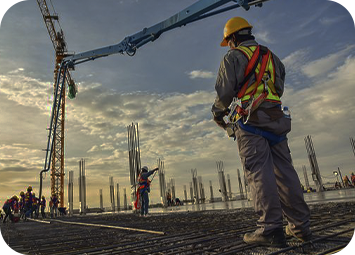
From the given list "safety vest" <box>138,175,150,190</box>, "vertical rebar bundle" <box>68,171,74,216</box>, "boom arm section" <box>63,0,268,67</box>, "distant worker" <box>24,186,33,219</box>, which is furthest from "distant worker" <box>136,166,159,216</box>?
"vertical rebar bundle" <box>68,171,74,216</box>

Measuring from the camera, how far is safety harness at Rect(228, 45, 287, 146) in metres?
2.16

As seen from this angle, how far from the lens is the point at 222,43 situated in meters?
2.67

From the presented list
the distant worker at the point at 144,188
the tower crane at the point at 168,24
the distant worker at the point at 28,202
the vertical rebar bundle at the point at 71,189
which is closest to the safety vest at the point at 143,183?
the distant worker at the point at 144,188

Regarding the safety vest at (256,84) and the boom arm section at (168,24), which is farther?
the boom arm section at (168,24)

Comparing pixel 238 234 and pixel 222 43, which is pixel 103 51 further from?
pixel 238 234

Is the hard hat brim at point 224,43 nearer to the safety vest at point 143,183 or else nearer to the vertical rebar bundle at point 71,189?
the safety vest at point 143,183

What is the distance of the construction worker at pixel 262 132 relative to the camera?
1.99 metres

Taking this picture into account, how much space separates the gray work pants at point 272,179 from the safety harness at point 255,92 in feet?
0.14

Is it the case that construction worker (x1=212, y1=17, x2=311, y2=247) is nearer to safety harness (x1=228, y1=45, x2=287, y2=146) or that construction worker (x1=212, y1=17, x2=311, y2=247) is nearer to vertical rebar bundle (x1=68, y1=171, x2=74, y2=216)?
safety harness (x1=228, y1=45, x2=287, y2=146)

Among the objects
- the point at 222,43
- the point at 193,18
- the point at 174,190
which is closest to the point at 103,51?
the point at 193,18

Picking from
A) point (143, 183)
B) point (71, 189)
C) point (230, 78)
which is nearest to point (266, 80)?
point (230, 78)

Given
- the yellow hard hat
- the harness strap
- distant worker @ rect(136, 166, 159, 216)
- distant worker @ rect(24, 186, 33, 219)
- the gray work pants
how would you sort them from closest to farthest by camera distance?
the gray work pants → the harness strap → the yellow hard hat → distant worker @ rect(136, 166, 159, 216) → distant worker @ rect(24, 186, 33, 219)

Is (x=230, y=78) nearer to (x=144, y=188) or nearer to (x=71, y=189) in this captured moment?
(x=144, y=188)

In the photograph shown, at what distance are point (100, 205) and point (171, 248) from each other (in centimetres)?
4160
